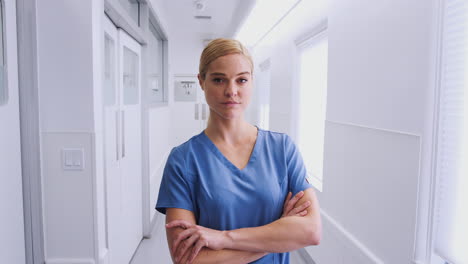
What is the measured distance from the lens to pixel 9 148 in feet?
5.02

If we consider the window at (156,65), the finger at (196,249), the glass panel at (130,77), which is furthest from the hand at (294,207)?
the window at (156,65)

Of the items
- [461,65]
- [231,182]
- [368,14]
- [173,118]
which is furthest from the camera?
[173,118]

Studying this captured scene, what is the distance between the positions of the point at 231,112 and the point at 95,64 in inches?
45.9

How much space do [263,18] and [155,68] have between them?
5.90 feet

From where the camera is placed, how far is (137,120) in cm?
330

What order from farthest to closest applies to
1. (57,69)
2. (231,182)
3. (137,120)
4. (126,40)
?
1. (137,120)
2. (126,40)
3. (57,69)
4. (231,182)

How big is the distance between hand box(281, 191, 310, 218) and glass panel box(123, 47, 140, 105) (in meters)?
2.20

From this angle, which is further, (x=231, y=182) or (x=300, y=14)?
(x=300, y=14)

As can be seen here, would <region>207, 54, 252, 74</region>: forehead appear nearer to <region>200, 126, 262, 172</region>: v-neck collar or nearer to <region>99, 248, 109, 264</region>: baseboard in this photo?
<region>200, 126, 262, 172</region>: v-neck collar

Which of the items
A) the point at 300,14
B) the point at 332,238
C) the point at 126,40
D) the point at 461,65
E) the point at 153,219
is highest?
the point at 300,14

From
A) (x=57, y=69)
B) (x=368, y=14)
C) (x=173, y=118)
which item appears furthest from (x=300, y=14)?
(x=173, y=118)

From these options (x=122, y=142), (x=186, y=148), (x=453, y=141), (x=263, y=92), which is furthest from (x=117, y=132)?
(x=263, y=92)

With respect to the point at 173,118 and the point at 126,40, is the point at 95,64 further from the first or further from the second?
the point at 173,118

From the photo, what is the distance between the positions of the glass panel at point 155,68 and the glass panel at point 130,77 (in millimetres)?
1085
